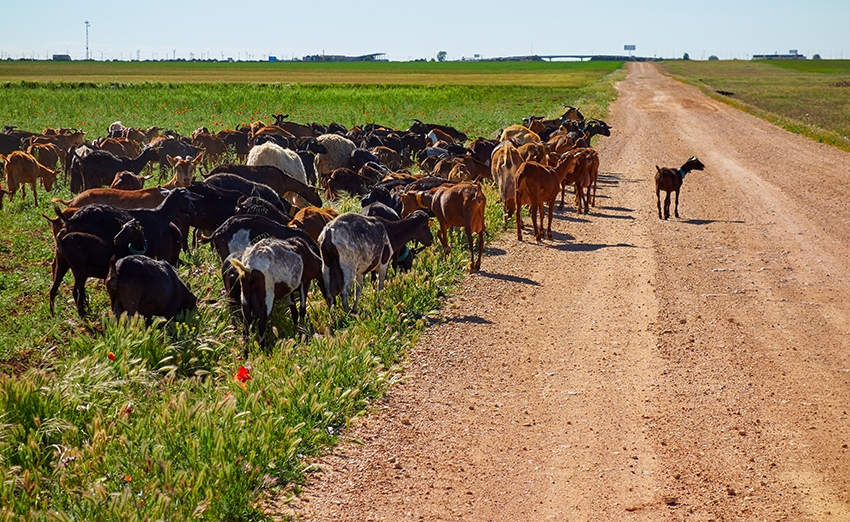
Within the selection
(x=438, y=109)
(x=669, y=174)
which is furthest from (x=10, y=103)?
(x=669, y=174)

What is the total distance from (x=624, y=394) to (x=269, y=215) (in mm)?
6312

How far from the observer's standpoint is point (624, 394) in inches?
322

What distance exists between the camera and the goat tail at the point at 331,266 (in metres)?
10.7

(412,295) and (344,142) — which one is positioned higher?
(344,142)

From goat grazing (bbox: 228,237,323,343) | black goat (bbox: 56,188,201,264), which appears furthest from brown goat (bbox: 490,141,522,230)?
goat grazing (bbox: 228,237,323,343)

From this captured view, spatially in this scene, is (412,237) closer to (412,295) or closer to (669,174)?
(412,295)

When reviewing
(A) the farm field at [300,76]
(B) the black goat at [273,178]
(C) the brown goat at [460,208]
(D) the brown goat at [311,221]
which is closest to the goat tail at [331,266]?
(D) the brown goat at [311,221]

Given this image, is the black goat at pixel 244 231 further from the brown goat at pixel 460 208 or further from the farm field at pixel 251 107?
the farm field at pixel 251 107

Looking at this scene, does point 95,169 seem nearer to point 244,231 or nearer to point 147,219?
point 147,219

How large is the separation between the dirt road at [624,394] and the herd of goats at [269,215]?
1.24 metres

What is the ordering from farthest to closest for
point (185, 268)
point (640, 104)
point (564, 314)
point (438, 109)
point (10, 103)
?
point (640, 104) → point (438, 109) → point (10, 103) → point (185, 268) → point (564, 314)

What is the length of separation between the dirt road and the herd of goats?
124 cm

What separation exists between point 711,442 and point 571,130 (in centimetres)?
2430

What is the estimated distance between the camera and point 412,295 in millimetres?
11117
